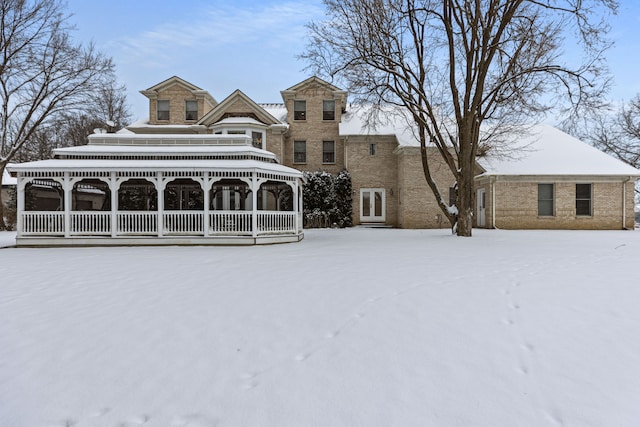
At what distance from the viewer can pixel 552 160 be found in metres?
22.3

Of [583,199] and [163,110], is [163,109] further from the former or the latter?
[583,199]

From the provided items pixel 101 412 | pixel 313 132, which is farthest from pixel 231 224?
pixel 313 132

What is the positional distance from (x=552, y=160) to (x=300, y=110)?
15.9m

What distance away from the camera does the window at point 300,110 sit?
2578 centimetres

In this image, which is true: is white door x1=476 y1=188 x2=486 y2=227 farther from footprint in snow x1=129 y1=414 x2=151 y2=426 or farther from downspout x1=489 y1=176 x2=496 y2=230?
footprint in snow x1=129 y1=414 x2=151 y2=426

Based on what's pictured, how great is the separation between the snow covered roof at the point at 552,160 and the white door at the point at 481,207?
185 centimetres

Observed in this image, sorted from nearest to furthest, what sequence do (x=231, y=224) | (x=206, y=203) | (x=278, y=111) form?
(x=206, y=203)
(x=231, y=224)
(x=278, y=111)

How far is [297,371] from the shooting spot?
336 cm

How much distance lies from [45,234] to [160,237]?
4.17 meters

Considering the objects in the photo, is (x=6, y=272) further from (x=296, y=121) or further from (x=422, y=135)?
(x=296, y=121)

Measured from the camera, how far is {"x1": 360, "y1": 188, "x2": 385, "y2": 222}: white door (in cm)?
2525

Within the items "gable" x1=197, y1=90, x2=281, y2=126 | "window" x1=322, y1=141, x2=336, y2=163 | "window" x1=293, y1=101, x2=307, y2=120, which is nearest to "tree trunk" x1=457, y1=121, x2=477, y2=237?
"window" x1=322, y1=141, x2=336, y2=163

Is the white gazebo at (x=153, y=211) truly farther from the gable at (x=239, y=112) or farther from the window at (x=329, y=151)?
the window at (x=329, y=151)

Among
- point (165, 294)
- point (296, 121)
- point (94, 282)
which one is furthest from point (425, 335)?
point (296, 121)
